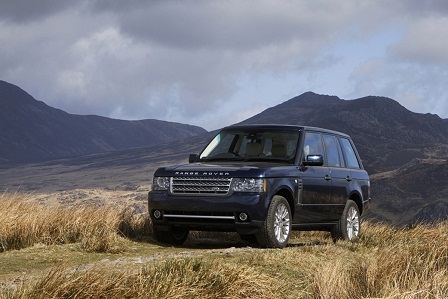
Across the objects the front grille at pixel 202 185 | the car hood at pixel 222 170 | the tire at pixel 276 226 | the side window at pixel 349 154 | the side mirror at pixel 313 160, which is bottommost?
the tire at pixel 276 226

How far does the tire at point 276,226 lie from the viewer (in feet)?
33.4

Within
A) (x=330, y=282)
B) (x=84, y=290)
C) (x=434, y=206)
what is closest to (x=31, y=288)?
(x=84, y=290)

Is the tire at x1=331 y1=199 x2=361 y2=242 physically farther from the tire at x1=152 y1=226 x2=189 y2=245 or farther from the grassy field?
the tire at x1=152 y1=226 x2=189 y2=245

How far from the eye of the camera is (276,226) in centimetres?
1050

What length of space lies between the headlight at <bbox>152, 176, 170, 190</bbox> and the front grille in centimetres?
15

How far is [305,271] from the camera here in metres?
8.23

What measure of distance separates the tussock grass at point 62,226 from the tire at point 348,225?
306cm

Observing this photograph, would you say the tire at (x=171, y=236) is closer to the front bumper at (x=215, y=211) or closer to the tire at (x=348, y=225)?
the front bumper at (x=215, y=211)

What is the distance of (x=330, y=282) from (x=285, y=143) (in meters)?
5.21

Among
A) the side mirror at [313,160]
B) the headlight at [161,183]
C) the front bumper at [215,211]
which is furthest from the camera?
the side mirror at [313,160]

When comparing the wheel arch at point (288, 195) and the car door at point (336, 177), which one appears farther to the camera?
the car door at point (336, 177)

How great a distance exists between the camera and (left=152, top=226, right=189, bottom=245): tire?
11.1 meters

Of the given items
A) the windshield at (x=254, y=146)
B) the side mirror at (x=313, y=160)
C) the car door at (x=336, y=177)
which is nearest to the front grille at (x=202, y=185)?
the windshield at (x=254, y=146)

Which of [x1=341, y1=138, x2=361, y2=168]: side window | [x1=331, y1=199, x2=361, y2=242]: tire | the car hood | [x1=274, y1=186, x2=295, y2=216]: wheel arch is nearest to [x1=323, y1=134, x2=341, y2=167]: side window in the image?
[x1=341, y1=138, x2=361, y2=168]: side window
